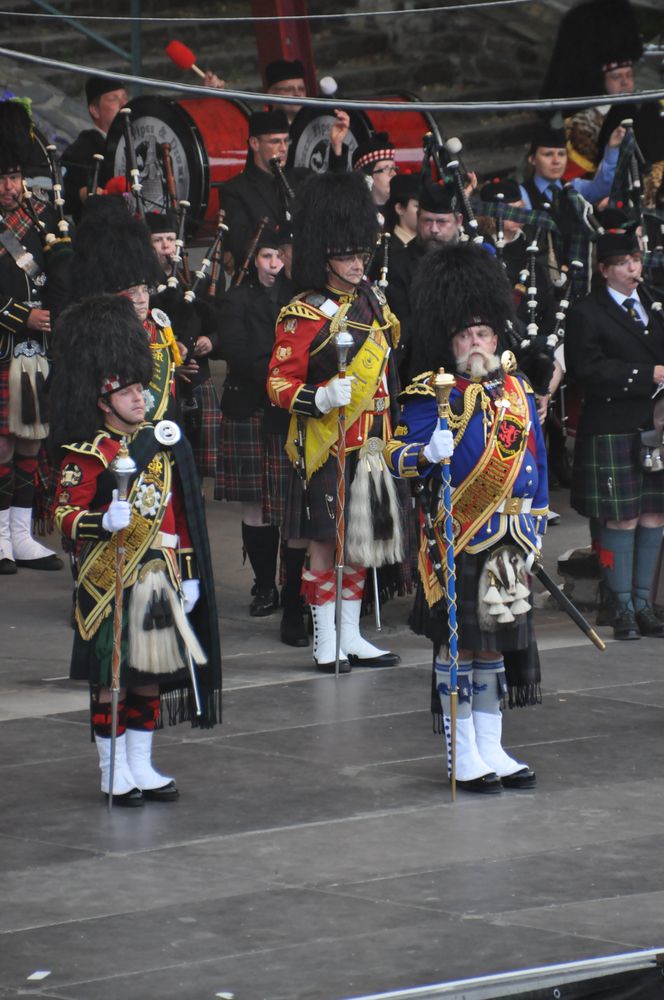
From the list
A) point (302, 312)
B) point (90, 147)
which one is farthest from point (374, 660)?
point (90, 147)

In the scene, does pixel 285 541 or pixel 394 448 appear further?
pixel 285 541

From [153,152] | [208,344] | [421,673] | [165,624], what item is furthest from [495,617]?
[153,152]

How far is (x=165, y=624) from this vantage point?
6.73m

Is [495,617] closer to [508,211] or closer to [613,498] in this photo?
[613,498]

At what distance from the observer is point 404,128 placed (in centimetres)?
1353

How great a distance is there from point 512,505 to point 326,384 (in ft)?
5.19

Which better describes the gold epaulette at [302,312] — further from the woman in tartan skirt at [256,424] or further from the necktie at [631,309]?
the necktie at [631,309]

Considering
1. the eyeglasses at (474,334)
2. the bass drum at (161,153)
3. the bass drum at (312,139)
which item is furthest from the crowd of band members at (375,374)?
the bass drum at (312,139)

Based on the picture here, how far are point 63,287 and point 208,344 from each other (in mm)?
749

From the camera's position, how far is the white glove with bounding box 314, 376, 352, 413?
8141 mm

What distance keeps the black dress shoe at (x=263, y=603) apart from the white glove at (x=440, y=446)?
9.77 feet

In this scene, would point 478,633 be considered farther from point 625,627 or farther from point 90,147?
point 90,147

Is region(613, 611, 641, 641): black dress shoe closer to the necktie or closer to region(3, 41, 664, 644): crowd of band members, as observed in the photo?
region(3, 41, 664, 644): crowd of band members

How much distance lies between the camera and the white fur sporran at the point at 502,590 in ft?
22.4
